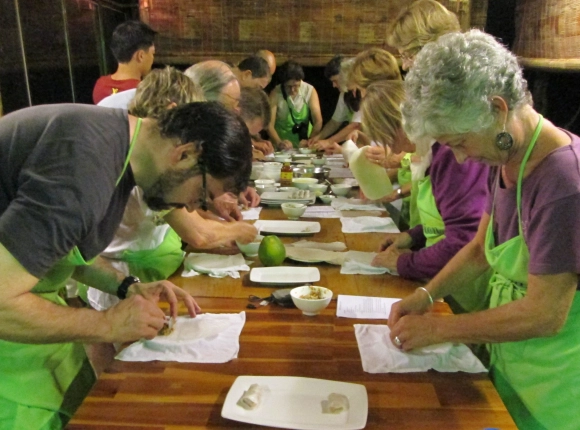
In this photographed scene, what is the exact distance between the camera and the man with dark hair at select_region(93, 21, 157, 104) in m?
3.64

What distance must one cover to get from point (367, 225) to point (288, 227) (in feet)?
1.26

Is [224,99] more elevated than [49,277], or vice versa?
[224,99]

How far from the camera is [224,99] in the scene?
2510 mm

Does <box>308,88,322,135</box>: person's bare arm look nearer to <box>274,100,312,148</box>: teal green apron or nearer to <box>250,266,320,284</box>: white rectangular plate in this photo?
<box>274,100,312,148</box>: teal green apron

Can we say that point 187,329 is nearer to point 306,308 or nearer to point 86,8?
point 306,308

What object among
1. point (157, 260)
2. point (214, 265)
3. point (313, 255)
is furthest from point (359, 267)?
point (157, 260)

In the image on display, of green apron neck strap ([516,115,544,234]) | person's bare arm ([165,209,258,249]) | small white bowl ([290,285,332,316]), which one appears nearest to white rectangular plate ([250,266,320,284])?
small white bowl ([290,285,332,316])

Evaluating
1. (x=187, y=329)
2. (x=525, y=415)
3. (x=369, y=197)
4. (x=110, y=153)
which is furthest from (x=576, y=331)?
(x=369, y=197)

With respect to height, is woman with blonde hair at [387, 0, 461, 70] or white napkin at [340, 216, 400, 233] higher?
woman with blonde hair at [387, 0, 461, 70]

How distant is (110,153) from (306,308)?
2.40 ft

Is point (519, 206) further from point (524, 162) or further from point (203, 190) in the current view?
point (203, 190)

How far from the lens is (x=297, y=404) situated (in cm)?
Result: 115

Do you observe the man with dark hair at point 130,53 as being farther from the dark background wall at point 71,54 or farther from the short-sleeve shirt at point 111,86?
the dark background wall at point 71,54

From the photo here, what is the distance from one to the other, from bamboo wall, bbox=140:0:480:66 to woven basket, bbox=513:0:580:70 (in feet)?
3.53
